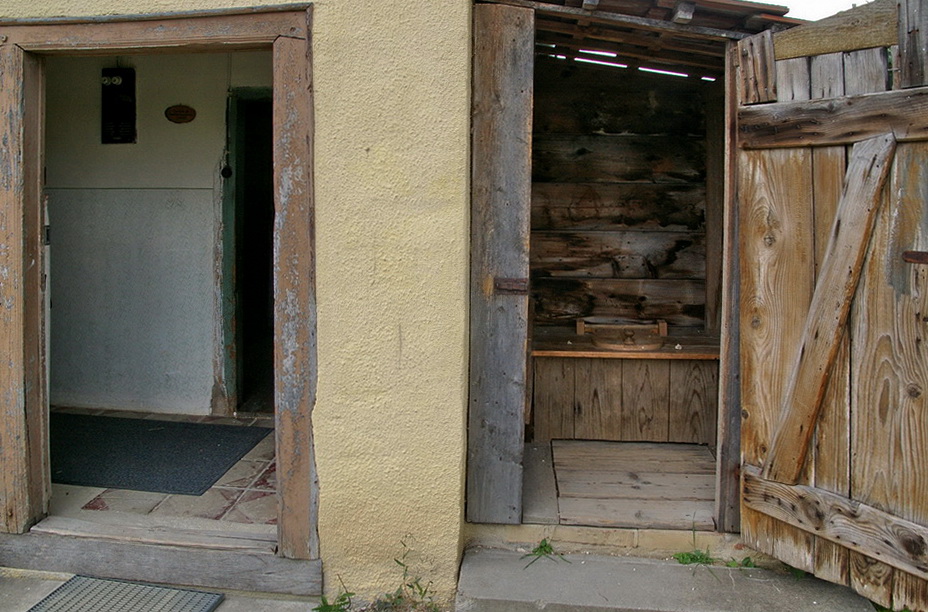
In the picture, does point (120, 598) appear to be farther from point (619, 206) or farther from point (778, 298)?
point (619, 206)

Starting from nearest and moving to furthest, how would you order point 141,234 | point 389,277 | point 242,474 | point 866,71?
point 866,71 → point 389,277 → point 242,474 → point 141,234

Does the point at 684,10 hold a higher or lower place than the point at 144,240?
higher

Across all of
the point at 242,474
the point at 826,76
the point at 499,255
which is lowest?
the point at 242,474

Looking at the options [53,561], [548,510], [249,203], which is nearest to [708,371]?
[548,510]

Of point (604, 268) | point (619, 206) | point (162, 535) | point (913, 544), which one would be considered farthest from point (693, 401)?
point (162, 535)

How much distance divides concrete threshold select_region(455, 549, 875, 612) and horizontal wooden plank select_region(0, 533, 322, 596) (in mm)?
760

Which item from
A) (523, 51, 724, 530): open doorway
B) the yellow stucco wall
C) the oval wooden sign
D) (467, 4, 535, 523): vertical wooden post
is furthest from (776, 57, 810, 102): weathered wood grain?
the oval wooden sign

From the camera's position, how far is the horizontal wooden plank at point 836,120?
8.54 ft

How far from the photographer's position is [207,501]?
379 cm

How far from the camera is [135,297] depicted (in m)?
5.29

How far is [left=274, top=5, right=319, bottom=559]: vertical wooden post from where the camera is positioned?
2.95 meters

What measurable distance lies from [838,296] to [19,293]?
137 inches

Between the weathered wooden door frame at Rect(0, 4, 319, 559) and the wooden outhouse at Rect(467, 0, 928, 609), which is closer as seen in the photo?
the wooden outhouse at Rect(467, 0, 928, 609)

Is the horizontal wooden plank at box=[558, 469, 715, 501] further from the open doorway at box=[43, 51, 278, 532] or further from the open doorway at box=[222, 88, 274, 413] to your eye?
the open doorway at box=[222, 88, 274, 413]
